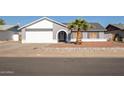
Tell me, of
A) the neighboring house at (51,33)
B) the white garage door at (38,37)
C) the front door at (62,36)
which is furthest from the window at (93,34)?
the white garage door at (38,37)

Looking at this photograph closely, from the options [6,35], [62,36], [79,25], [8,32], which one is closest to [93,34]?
[62,36]

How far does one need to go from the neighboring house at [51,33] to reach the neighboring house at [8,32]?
108 centimetres

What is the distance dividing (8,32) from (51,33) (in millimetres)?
7989

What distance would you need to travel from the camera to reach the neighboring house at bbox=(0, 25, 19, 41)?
26253mm

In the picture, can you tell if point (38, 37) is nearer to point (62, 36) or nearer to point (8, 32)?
point (8, 32)

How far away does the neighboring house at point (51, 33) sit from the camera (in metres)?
32.2

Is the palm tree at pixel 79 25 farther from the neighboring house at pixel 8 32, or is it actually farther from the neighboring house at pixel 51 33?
the neighboring house at pixel 8 32

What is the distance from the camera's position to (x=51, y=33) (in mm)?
34594
